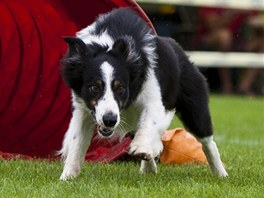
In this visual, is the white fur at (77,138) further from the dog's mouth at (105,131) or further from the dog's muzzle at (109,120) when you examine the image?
the dog's muzzle at (109,120)

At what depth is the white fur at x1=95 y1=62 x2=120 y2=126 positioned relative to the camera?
535cm

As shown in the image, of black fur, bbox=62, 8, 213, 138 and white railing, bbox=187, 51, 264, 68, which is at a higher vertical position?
black fur, bbox=62, 8, 213, 138

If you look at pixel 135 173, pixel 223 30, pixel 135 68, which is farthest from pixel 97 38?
pixel 223 30

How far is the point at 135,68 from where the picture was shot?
5648mm

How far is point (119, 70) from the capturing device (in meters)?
5.52

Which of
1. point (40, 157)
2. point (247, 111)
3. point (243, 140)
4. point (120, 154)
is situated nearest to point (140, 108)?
point (120, 154)

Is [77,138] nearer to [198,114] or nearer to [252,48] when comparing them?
[198,114]

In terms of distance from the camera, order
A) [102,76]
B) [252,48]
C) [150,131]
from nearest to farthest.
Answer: [102,76]
[150,131]
[252,48]

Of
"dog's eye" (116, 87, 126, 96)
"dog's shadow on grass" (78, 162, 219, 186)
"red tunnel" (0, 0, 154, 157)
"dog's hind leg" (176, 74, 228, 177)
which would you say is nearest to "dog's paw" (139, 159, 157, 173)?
"dog's shadow on grass" (78, 162, 219, 186)

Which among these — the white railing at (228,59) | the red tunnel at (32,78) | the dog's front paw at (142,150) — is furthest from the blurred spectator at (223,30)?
the dog's front paw at (142,150)

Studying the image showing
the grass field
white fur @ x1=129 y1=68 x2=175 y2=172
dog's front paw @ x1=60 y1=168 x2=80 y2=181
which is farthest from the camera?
dog's front paw @ x1=60 y1=168 x2=80 y2=181

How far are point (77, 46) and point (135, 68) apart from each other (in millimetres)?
421

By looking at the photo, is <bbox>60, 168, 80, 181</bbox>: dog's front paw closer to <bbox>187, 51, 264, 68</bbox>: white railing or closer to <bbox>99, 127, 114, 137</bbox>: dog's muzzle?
<bbox>99, 127, 114, 137</bbox>: dog's muzzle

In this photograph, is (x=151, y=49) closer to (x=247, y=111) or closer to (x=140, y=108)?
(x=140, y=108)
